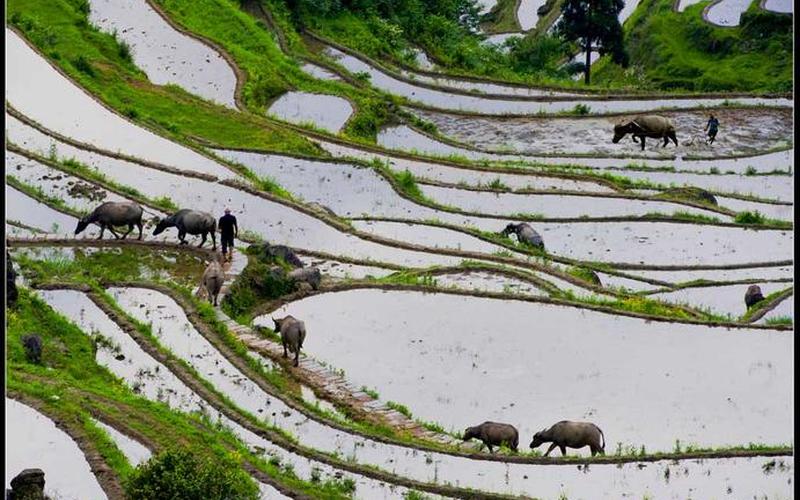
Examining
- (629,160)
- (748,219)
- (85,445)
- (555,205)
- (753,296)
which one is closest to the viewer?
(85,445)

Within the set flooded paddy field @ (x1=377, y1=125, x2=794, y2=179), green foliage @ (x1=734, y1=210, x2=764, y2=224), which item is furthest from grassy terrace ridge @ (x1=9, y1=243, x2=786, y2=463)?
flooded paddy field @ (x1=377, y1=125, x2=794, y2=179)

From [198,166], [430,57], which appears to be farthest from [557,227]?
[430,57]

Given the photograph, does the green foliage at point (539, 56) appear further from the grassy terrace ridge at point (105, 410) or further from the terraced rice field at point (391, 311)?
the grassy terrace ridge at point (105, 410)

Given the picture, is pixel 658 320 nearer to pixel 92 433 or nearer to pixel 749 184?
pixel 92 433

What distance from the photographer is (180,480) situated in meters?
15.1

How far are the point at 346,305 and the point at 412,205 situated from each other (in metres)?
10.4

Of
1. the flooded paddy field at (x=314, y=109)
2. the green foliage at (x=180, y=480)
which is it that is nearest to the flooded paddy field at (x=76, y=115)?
the flooded paddy field at (x=314, y=109)

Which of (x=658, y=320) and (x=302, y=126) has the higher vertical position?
(x=302, y=126)

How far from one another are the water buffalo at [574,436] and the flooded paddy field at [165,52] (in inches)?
1056

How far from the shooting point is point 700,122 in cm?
4859

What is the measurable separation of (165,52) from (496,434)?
100 feet

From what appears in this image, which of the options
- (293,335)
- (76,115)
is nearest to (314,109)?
(76,115)

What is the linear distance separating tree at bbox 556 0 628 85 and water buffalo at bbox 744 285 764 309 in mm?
30467

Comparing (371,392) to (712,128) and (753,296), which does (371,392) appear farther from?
(712,128)
